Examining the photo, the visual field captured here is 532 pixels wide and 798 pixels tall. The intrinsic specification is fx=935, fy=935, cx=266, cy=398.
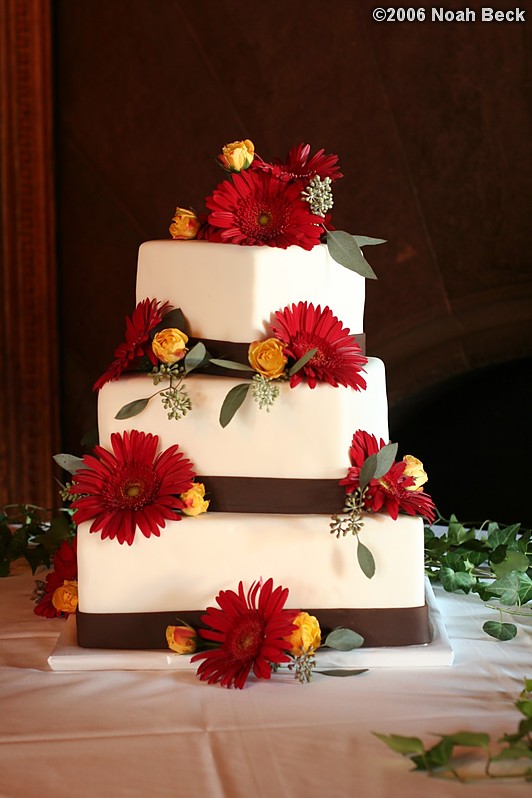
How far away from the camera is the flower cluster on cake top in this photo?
4.65 feet

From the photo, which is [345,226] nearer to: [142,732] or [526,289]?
[526,289]

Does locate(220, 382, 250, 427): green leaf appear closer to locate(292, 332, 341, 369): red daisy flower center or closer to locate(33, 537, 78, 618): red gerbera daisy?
locate(292, 332, 341, 369): red daisy flower center

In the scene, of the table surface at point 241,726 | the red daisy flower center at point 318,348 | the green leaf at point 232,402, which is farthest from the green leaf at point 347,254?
the table surface at point 241,726

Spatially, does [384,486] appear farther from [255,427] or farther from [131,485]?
[131,485]

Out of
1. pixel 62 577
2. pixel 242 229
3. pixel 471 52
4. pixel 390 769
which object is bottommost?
pixel 390 769

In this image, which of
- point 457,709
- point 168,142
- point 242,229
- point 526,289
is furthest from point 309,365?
point 168,142

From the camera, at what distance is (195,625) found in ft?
4.56

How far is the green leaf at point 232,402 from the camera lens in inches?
53.3

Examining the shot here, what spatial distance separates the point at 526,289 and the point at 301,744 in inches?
91.6

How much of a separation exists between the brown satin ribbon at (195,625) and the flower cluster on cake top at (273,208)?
508 mm

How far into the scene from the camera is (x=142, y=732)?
1124 millimetres

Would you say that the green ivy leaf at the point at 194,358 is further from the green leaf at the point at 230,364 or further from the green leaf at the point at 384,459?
the green leaf at the point at 384,459

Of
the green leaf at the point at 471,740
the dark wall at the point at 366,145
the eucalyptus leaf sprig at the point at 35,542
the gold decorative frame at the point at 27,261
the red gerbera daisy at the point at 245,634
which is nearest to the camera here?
the green leaf at the point at 471,740

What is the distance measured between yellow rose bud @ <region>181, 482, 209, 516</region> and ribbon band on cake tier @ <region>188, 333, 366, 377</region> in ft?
0.60
